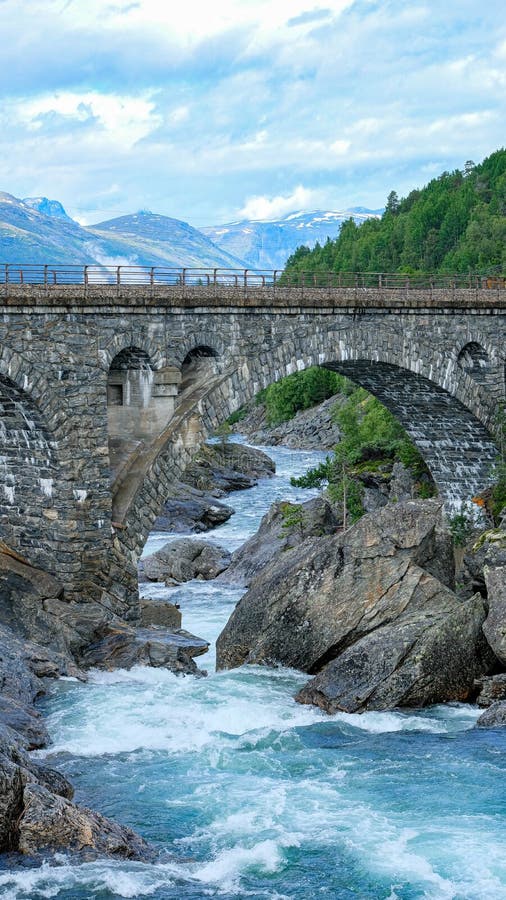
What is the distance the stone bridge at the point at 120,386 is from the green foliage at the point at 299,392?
67.1 metres

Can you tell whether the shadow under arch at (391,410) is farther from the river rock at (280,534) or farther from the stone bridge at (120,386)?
the river rock at (280,534)

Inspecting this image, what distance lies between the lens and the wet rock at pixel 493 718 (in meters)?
27.4

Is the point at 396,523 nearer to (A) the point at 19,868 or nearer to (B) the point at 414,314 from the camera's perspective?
(B) the point at 414,314

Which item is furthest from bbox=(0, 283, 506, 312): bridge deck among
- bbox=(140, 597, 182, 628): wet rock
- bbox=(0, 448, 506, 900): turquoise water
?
bbox=(0, 448, 506, 900): turquoise water

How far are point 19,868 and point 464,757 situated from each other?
38.4ft

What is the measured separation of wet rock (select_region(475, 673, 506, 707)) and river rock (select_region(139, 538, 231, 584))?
19664mm

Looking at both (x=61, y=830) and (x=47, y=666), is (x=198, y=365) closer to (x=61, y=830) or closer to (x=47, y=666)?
(x=47, y=666)

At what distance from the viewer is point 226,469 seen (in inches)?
2916

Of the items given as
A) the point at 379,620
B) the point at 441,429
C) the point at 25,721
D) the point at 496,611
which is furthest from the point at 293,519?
the point at 25,721

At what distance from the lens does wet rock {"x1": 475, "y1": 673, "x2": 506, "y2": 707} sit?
28875 millimetres

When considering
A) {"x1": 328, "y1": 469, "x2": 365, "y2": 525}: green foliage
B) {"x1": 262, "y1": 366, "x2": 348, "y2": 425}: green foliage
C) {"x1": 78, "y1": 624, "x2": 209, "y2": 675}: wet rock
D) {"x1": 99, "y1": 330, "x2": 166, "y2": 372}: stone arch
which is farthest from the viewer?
{"x1": 262, "y1": 366, "x2": 348, "y2": 425}: green foliage

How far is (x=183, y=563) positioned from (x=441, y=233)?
299ft

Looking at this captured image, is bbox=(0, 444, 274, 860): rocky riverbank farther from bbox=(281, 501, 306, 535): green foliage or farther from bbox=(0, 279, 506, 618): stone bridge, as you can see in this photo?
bbox=(281, 501, 306, 535): green foliage

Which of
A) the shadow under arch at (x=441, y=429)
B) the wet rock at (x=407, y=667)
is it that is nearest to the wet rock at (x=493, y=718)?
the wet rock at (x=407, y=667)
